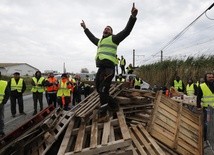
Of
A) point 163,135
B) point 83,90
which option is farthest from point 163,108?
A: point 83,90

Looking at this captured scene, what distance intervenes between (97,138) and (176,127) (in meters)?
2.13

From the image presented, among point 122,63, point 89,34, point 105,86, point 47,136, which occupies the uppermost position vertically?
point 89,34

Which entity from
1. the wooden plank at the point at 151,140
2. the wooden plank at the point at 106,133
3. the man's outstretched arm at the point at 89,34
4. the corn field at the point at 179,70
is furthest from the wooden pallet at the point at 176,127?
the corn field at the point at 179,70

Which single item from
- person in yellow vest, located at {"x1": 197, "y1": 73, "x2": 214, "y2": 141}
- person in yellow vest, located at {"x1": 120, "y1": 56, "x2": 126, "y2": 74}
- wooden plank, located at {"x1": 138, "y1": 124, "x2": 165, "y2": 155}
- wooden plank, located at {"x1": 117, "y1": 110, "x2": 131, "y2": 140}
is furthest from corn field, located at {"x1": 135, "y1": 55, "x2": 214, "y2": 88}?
wooden plank, located at {"x1": 117, "y1": 110, "x2": 131, "y2": 140}

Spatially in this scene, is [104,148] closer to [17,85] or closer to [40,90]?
[40,90]

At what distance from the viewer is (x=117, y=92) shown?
714cm

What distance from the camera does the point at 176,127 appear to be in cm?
657

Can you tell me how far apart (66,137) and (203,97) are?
13.6 ft

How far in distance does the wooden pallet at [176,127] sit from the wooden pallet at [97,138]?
0.92 metres

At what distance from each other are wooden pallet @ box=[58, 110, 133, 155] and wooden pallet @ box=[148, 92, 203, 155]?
0.92 metres

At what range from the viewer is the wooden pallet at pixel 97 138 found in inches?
183

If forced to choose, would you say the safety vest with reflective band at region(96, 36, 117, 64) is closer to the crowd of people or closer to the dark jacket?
the dark jacket

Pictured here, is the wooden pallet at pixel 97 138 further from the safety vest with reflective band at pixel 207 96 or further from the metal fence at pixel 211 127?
the safety vest with reflective band at pixel 207 96

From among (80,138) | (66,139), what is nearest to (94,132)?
(80,138)
